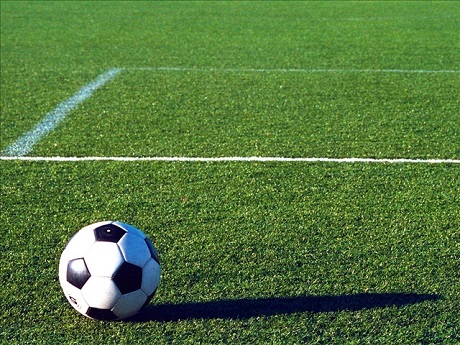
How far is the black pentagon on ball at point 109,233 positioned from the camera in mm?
3072

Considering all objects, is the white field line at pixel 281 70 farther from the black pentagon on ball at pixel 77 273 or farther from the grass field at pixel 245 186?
the black pentagon on ball at pixel 77 273

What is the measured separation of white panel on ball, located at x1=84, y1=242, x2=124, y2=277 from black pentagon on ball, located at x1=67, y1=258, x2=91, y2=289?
2 centimetres

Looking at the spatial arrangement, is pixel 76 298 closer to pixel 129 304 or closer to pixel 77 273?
pixel 77 273

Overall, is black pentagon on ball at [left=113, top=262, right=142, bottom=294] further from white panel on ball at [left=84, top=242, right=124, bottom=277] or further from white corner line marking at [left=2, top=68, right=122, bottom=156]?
white corner line marking at [left=2, top=68, right=122, bottom=156]

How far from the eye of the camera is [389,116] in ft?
20.8

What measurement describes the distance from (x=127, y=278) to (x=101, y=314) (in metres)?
0.19

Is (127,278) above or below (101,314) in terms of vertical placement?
above

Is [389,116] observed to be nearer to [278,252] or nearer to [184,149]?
[184,149]

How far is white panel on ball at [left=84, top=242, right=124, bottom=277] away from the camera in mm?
2973

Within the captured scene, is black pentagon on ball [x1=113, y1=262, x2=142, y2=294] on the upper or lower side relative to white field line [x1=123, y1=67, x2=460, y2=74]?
upper

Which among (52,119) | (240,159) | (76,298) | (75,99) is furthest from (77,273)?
(75,99)

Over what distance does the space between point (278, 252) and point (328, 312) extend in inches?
25.8

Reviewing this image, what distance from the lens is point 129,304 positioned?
2975 millimetres

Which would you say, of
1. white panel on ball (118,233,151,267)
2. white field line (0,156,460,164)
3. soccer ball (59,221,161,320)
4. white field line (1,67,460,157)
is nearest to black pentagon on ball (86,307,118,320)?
soccer ball (59,221,161,320)
